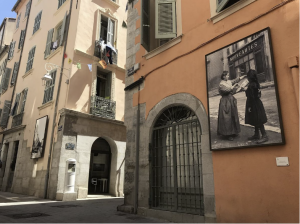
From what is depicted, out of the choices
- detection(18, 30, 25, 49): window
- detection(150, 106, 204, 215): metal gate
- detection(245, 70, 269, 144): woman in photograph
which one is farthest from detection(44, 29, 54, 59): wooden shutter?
detection(245, 70, 269, 144): woman in photograph

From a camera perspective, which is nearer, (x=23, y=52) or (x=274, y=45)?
(x=274, y=45)

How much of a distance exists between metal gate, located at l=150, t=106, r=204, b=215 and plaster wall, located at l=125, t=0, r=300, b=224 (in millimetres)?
646

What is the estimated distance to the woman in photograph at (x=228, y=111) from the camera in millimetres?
4355

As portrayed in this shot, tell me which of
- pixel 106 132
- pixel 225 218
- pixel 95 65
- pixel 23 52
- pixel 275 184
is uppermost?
pixel 23 52

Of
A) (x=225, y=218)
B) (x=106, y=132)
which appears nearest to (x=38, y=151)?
(x=106, y=132)

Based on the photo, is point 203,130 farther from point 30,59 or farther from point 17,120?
point 30,59

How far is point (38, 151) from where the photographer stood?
35.3 feet

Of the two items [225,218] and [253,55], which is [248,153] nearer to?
[225,218]

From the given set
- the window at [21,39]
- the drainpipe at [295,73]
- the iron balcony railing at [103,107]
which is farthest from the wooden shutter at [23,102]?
the drainpipe at [295,73]

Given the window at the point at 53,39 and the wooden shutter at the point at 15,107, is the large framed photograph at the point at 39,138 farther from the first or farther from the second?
the wooden shutter at the point at 15,107

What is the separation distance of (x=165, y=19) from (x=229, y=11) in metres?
2.00

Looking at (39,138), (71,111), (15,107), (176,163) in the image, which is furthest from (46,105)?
(176,163)

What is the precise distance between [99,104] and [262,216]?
29.0 ft

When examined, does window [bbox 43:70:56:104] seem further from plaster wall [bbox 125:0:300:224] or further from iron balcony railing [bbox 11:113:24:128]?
plaster wall [bbox 125:0:300:224]
